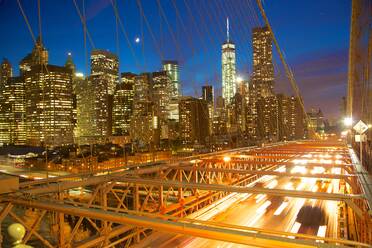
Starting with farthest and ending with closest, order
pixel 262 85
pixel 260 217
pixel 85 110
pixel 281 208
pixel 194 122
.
Result: pixel 85 110 → pixel 194 122 → pixel 262 85 → pixel 281 208 → pixel 260 217

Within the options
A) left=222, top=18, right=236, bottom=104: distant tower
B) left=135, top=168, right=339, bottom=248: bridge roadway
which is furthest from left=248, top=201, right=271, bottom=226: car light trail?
left=222, top=18, right=236, bottom=104: distant tower

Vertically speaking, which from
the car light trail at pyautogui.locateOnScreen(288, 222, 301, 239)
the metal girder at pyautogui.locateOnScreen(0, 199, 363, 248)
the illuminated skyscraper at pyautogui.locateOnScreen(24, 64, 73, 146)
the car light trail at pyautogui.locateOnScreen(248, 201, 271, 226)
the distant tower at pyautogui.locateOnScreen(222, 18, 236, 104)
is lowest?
the car light trail at pyautogui.locateOnScreen(288, 222, 301, 239)

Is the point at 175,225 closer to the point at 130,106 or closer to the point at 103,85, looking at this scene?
the point at 103,85

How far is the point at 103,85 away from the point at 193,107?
102 feet

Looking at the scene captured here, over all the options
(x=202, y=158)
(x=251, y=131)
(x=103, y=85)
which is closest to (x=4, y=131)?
(x=103, y=85)

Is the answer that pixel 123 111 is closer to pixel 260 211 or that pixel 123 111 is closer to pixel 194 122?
pixel 194 122

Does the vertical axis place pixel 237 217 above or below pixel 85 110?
below

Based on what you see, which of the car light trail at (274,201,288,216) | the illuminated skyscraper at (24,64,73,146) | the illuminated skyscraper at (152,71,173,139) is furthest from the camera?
the illuminated skyscraper at (152,71,173,139)

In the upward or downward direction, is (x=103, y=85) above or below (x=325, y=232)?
above

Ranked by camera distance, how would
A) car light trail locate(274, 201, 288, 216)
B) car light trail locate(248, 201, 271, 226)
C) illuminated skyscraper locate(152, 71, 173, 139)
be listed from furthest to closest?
illuminated skyscraper locate(152, 71, 173, 139) → car light trail locate(274, 201, 288, 216) → car light trail locate(248, 201, 271, 226)

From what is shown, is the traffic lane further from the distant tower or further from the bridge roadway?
the distant tower

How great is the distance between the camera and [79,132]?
11256 cm

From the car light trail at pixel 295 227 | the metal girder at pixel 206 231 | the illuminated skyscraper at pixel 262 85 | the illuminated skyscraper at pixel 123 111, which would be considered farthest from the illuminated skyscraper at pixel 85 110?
the metal girder at pixel 206 231

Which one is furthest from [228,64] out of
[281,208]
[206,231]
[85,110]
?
[85,110]
